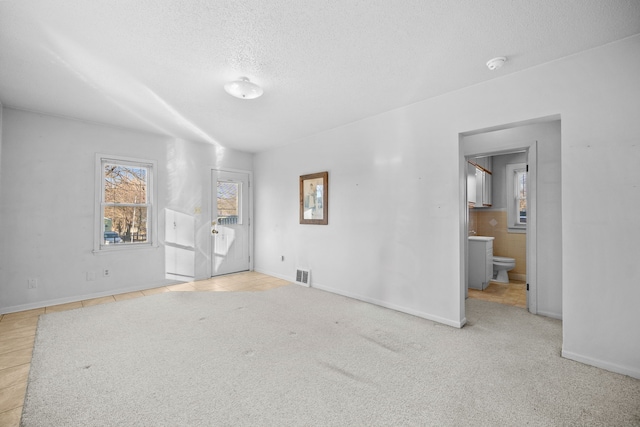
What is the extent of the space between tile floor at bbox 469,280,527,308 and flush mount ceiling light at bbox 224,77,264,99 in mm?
4029

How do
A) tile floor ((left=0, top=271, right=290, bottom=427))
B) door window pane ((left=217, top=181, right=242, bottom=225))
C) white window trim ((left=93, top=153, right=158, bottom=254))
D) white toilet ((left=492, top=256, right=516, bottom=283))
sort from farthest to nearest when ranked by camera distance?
door window pane ((left=217, top=181, right=242, bottom=225))
white toilet ((left=492, top=256, right=516, bottom=283))
white window trim ((left=93, top=153, right=158, bottom=254))
tile floor ((left=0, top=271, right=290, bottom=427))

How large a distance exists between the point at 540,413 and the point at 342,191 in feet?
10.5

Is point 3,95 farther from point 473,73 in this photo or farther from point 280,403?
point 473,73

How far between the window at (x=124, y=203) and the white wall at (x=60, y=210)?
0.12 meters

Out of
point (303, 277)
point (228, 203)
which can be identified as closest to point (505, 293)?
→ point (303, 277)

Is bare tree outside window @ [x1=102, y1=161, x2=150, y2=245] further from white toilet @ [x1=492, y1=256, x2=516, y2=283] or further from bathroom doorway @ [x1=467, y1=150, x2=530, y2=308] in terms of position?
white toilet @ [x1=492, y1=256, x2=516, y2=283]

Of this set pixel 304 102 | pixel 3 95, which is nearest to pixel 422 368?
pixel 304 102

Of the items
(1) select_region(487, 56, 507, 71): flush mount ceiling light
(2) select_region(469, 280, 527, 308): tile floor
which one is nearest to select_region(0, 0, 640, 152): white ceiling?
(1) select_region(487, 56, 507, 71): flush mount ceiling light

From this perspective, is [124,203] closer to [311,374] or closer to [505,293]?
[311,374]

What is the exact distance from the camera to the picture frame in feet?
15.0

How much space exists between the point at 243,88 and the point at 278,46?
0.72m

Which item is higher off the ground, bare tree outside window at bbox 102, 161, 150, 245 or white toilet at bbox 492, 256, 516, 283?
bare tree outside window at bbox 102, 161, 150, 245

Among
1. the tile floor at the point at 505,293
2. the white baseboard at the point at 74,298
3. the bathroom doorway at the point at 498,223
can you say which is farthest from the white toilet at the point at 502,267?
the white baseboard at the point at 74,298

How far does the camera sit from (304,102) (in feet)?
11.4
